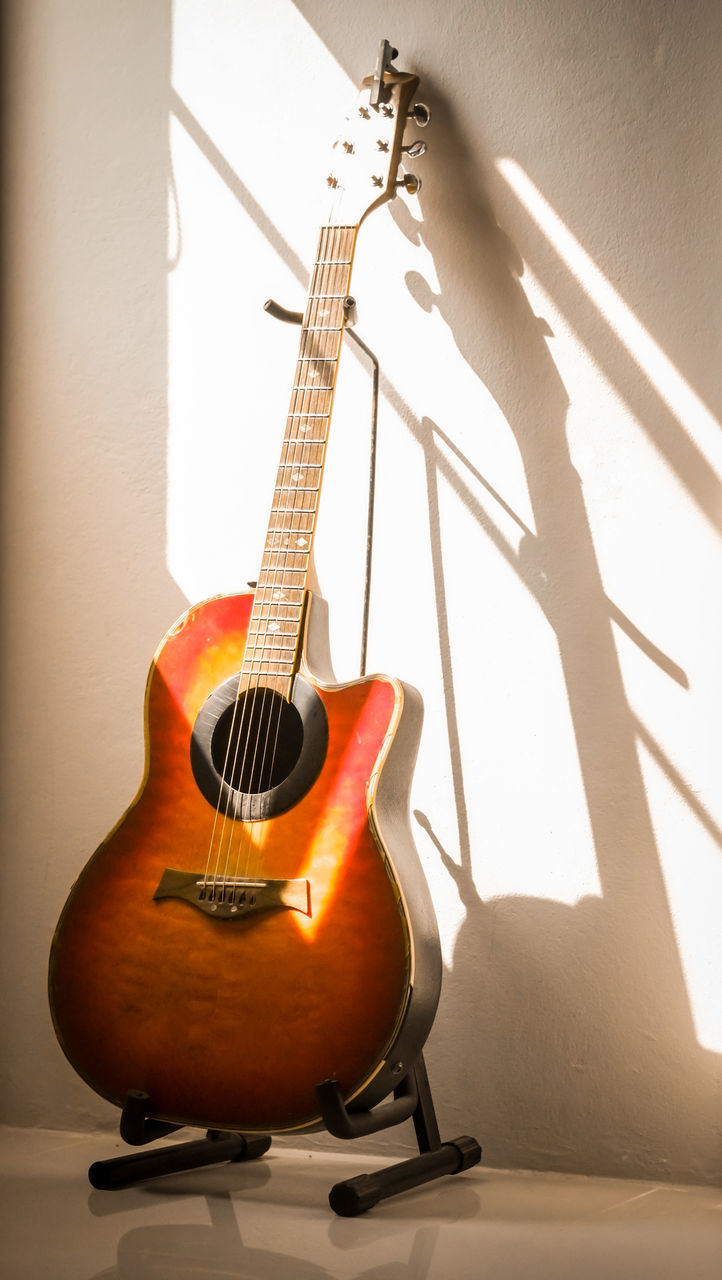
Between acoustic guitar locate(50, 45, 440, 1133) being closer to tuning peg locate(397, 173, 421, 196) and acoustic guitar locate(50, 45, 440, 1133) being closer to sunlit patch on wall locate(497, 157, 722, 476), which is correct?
tuning peg locate(397, 173, 421, 196)

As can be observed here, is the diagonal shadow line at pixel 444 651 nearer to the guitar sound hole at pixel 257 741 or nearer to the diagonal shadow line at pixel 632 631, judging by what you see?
the diagonal shadow line at pixel 632 631

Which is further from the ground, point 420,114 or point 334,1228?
point 420,114

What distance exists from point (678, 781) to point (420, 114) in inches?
40.9

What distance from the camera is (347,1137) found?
1200mm

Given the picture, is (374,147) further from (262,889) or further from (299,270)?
(262,889)

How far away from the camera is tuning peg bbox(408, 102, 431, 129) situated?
1556 millimetres

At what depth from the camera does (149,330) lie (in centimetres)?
182

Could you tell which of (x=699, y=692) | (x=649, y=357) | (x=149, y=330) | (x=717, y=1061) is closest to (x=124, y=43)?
(x=149, y=330)

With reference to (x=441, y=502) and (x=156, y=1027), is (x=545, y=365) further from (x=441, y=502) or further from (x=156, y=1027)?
(x=156, y=1027)

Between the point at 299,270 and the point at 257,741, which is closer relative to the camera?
the point at 257,741

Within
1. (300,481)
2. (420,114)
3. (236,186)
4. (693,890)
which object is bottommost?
Result: (693,890)

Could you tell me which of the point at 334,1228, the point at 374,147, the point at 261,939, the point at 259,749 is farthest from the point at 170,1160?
the point at 374,147

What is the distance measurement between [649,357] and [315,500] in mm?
546

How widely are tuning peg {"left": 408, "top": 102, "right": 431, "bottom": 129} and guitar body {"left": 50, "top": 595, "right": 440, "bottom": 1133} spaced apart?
0.75 meters
